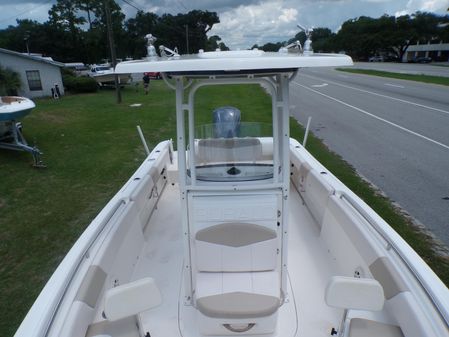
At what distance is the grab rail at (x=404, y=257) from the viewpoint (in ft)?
6.35

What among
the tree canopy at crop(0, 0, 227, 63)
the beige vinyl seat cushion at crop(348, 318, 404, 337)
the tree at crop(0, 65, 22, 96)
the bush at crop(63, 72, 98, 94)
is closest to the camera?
the beige vinyl seat cushion at crop(348, 318, 404, 337)

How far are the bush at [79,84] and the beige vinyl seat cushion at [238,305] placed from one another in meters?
25.0

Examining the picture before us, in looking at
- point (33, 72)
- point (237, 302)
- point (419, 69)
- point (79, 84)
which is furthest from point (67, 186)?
point (419, 69)

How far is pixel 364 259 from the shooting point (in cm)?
262

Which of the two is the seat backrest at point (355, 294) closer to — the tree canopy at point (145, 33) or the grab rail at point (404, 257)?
the grab rail at point (404, 257)

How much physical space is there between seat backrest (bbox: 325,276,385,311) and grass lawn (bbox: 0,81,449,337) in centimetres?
133

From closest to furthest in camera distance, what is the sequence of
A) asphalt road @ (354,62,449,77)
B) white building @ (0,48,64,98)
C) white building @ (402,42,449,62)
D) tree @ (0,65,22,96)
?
tree @ (0,65,22,96), white building @ (0,48,64,98), asphalt road @ (354,62,449,77), white building @ (402,42,449,62)

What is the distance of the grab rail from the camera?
194 cm

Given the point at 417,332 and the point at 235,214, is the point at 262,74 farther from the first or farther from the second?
the point at 417,332

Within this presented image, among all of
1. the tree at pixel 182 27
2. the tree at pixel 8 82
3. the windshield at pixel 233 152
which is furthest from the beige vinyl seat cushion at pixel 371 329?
the tree at pixel 182 27

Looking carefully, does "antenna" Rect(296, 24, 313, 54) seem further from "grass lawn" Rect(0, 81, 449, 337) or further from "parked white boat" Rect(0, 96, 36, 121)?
"parked white boat" Rect(0, 96, 36, 121)

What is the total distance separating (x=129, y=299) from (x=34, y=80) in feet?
76.3

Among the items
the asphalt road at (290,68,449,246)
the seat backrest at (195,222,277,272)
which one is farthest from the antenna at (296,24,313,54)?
the asphalt road at (290,68,449,246)

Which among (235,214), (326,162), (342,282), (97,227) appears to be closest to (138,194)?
(97,227)
